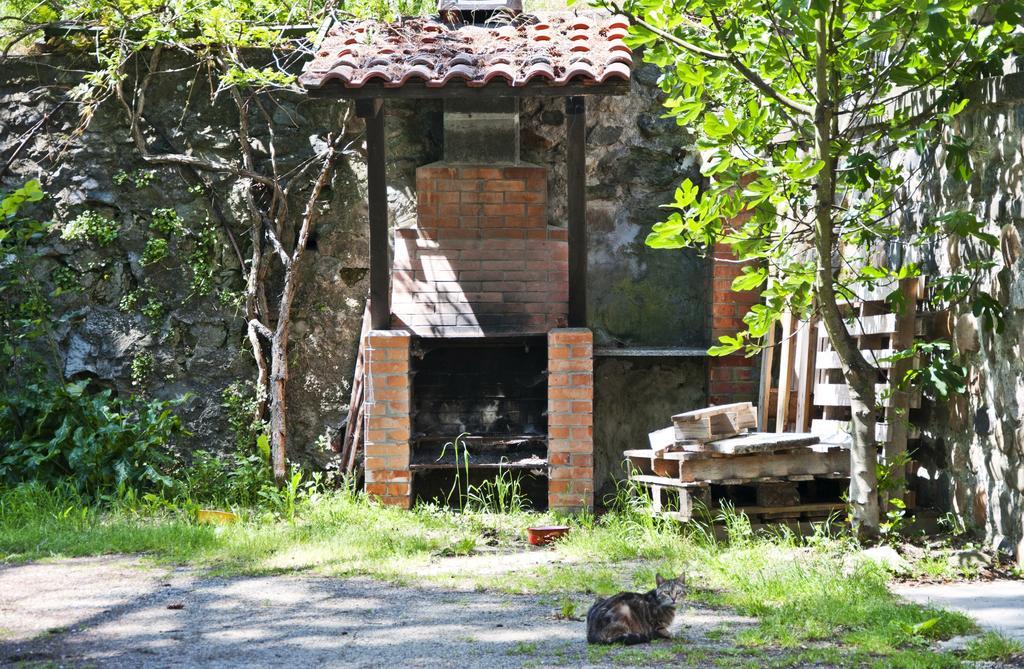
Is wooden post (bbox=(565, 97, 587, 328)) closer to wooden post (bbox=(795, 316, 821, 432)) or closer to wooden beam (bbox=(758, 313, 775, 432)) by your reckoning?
wooden beam (bbox=(758, 313, 775, 432))

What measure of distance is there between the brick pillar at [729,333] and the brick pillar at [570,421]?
1.24 meters

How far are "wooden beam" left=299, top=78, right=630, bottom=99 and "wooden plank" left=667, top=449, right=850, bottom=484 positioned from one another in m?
2.51

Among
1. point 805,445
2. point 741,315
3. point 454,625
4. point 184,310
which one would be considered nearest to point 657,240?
point 805,445

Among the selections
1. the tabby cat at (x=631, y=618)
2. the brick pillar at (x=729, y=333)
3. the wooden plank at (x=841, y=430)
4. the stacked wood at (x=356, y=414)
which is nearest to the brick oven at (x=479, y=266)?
the stacked wood at (x=356, y=414)

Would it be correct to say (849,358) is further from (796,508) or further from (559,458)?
(559,458)

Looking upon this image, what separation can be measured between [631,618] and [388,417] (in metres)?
3.55

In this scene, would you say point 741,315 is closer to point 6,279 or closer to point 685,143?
point 685,143

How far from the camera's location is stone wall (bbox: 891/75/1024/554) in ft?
16.2

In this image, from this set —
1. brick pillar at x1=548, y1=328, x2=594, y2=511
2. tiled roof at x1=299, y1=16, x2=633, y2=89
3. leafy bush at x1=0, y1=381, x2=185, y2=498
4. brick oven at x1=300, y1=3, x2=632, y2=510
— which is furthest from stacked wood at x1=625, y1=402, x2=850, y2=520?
leafy bush at x1=0, y1=381, x2=185, y2=498

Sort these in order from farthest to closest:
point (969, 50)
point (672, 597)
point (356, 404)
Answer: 1. point (356, 404)
2. point (969, 50)
3. point (672, 597)

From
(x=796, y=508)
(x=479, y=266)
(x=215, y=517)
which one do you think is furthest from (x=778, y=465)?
(x=215, y=517)

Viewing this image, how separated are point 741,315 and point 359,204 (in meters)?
3.23

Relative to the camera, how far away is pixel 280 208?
8.18m

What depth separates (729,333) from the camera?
790 centimetres
